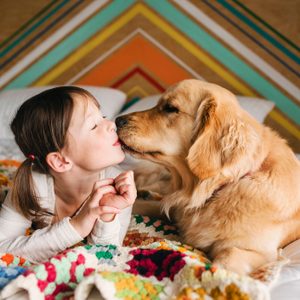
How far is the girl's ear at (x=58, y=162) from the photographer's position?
1297mm

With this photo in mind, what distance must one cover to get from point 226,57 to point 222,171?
151 centimetres

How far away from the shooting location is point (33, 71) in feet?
10.1

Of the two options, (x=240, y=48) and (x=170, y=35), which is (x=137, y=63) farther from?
(x=240, y=48)

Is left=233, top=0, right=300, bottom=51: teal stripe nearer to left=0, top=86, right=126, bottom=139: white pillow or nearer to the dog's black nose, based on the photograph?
left=0, top=86, right=126, bottom=139: white pillow

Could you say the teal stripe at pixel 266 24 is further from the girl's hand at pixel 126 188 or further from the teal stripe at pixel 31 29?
the girl's hand at pixel 126 188

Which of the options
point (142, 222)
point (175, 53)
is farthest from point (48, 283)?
point (175, 53)

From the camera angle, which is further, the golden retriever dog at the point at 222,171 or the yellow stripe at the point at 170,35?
the yellow stripe at the point at 170,35

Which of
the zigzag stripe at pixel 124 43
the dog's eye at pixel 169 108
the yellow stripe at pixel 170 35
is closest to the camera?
the dog's eye at pixel 169 108

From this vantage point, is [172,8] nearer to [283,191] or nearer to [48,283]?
[283,191]

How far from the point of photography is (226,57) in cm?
259

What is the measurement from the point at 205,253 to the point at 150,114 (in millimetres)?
507

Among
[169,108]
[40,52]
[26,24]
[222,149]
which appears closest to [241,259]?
[222,149]

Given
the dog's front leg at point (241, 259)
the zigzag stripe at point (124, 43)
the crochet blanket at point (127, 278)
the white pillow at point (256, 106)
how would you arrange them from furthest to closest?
the zigzag stripe at point (124, 43) → the white pillow at point (256, 106) → the dog's front leg at point (241, 259) → the crochet blanket at point (127, 278)

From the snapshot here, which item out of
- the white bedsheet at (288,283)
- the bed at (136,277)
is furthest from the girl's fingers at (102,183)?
the white bedsheet at (288,283)
